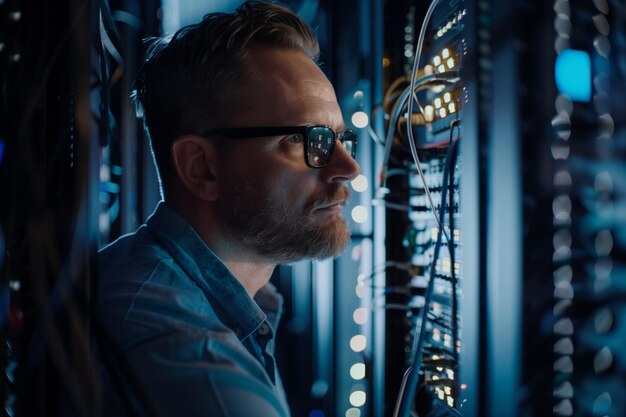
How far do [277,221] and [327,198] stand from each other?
126 millimetres

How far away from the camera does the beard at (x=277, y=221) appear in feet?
3.19

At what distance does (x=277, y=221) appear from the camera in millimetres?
974

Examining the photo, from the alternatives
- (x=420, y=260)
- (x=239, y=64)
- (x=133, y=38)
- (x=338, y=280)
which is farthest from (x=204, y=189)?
(x=133, y=38)

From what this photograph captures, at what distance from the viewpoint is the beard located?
38.3 inches

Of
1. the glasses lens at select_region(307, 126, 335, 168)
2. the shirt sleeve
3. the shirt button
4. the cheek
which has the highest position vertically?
the glasses lens at select_region(307, 126, 335, 168)

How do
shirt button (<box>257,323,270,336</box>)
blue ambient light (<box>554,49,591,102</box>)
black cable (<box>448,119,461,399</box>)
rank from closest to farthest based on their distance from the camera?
blue ambient light (<box>554,49,591,102</box>) → black cable (<box>448,119,461,399</box>) → shirt button (<box>257,323,270,336</box>)

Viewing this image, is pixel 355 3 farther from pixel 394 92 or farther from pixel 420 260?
pixel 420 260

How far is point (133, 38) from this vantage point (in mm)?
1343

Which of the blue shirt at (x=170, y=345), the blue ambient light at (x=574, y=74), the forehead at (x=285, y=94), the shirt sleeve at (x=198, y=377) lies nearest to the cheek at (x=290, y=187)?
the forehead at (x=285, y=94)

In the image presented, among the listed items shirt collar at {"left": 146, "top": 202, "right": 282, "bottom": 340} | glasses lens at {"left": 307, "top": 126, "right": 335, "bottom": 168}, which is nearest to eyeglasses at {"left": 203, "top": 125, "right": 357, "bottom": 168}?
glasses lens at {"left": 307, "top": 126, "right": 335, "bottom": 168}

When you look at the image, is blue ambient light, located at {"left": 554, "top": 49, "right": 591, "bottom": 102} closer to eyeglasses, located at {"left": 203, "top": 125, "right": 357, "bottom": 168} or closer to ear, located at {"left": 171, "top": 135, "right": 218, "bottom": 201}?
eyeglasses, located at {"left": 203, "top": 125, "right": 357, "bottom": 168}

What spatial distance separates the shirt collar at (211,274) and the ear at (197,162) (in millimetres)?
86

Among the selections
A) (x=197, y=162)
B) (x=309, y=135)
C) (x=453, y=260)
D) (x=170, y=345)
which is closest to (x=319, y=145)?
(x=309, y=135)

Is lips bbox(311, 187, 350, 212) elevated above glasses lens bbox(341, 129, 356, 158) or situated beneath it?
situated beneath
